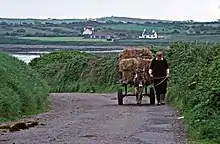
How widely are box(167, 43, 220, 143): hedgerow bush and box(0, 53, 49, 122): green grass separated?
15.9ft

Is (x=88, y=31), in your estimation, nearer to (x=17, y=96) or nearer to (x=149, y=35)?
(x=149, y=35)

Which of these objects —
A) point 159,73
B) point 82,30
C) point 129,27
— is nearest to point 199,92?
point 159,73

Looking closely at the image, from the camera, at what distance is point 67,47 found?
77812 mm

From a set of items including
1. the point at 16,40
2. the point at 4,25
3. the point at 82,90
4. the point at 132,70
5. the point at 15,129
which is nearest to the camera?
the point at 15,129

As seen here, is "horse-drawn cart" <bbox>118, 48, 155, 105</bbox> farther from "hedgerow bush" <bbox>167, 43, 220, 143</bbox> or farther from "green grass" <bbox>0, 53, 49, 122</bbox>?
"green grass" <bbox>0, 53, 49, 122</bbox>

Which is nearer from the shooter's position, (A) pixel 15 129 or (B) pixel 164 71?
(A) pixel 15 129

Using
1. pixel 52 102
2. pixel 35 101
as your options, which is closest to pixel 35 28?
pixel 52 102

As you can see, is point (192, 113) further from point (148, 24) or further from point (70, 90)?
point (148, 24)

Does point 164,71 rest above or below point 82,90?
above

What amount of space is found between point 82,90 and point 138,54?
22843mm

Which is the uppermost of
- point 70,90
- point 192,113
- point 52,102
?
point 192,113

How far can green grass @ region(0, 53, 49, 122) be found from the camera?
2256cm

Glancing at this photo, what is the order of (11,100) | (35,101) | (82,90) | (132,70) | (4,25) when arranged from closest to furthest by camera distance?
(11,100)
(35,101)
(132,70)
(82,90)
(4,25)

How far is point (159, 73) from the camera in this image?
27.6m
